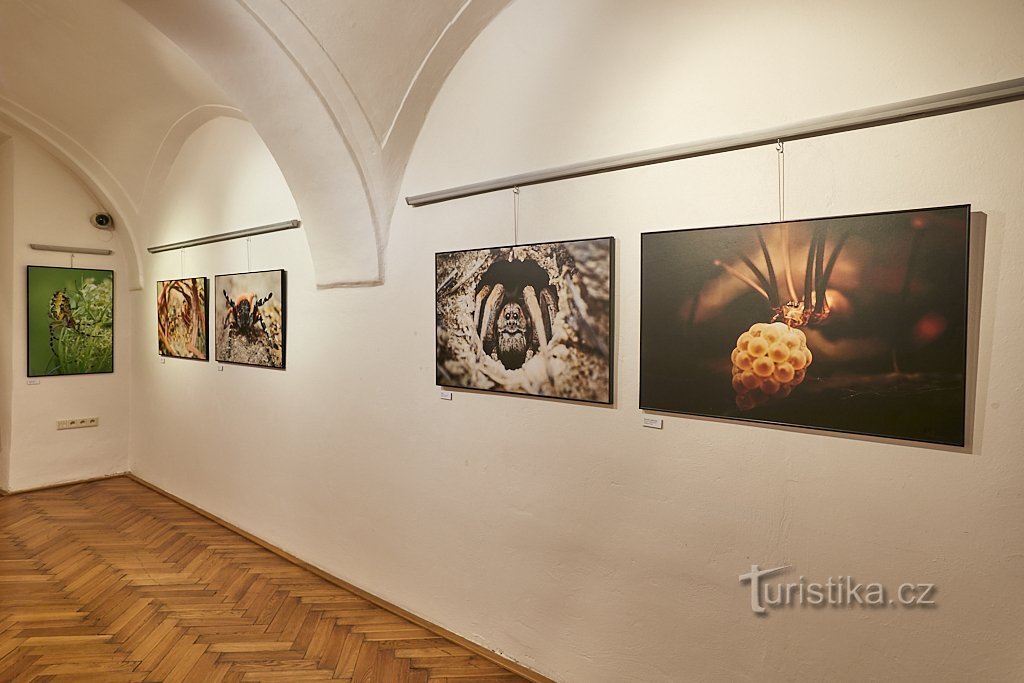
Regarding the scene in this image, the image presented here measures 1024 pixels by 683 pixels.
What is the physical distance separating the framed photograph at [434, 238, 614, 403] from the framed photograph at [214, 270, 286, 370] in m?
1.81

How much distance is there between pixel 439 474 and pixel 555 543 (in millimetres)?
876

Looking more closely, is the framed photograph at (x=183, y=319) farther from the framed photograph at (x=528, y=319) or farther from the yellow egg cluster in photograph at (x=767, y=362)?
the yellow egg cluster in photograph at (x=767, y=362)

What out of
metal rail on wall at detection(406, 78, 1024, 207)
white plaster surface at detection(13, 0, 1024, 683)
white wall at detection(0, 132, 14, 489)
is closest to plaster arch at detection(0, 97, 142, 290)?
white wall at detection(0, 132, 14, 489)

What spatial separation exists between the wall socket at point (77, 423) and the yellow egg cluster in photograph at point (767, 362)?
7.20 meters

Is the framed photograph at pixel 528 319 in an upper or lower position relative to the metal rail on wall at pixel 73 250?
lower

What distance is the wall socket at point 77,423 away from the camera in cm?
681

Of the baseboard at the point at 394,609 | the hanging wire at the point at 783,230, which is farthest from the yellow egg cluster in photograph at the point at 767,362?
the baseboard at the point at 394,609

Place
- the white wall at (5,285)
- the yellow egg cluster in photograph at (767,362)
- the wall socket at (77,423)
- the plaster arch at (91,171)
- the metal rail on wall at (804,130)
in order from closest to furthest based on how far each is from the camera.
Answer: the metal rail on wall at (804,130), the yellow egg cluster in photograph at (767,362), the plaster arch at (91,171), the white wall at (5,285), the wall socket at (77,423)

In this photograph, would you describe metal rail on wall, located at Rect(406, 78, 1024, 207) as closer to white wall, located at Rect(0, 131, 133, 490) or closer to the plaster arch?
the plaster arch

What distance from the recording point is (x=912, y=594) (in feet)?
7.02

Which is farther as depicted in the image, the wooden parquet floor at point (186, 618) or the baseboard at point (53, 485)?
the baseboard at point (53, 485)

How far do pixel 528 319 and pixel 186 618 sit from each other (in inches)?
112

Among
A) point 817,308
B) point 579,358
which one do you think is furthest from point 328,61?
point 817,308

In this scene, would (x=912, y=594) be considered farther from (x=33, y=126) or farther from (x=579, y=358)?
(x=33, y=126)
